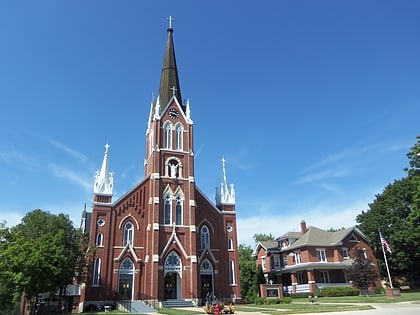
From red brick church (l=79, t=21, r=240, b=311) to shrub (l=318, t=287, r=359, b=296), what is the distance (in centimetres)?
1044

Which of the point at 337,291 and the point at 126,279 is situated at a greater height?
the point at 126,279

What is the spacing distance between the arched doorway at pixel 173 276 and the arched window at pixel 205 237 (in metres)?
3.82

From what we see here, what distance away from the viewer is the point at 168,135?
40.8 meters

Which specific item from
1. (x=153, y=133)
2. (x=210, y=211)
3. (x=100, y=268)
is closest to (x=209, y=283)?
(x=210, y=211)

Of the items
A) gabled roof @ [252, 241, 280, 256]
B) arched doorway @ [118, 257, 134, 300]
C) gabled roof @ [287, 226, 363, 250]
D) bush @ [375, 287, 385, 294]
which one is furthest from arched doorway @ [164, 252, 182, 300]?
bush @ [375, 287, 385, 294]

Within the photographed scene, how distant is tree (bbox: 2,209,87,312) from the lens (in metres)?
22.6

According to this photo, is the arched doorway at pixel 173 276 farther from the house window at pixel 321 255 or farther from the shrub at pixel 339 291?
the house window at pixel 321 255

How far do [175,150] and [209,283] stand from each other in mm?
14822

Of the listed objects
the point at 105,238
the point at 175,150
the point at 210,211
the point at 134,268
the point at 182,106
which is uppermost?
the point at 182,106

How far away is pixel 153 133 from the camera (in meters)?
40.8

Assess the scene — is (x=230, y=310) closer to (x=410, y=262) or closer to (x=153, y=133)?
(x=153, y=133)

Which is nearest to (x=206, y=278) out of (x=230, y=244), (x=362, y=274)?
(x=230, y=244)

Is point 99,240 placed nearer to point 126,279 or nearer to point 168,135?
point 126,279

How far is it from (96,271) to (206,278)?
437 inches
